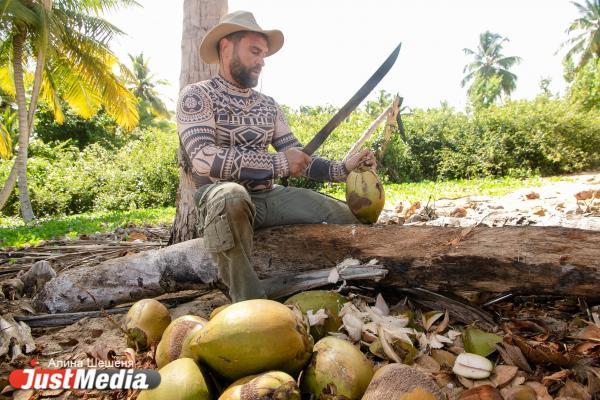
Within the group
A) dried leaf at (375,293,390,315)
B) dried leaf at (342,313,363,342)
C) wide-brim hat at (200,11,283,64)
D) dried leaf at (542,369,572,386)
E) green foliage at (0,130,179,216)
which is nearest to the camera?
dried leaf at (542,369,572,386)

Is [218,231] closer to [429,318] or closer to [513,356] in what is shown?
[429,318]

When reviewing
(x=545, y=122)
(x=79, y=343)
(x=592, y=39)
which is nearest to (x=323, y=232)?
(x=79, y=343)

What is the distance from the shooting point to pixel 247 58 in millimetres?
2732

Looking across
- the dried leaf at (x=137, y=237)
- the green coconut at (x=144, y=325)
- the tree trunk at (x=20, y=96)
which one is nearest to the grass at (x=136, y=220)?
the dried leaf at (x=137, y=237)

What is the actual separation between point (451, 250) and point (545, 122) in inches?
560

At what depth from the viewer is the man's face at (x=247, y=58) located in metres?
2.71

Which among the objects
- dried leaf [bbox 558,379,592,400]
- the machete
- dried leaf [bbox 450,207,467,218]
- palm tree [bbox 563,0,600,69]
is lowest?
dried leaf [bbox 558,379,592,400]

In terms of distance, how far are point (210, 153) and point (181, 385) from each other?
54.4 inches

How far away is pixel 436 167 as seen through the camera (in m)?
14.2

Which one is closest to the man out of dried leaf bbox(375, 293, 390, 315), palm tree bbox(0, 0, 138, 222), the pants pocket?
the pants pocket

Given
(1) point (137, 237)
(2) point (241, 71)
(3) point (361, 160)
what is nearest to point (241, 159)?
(2) point (241, 71)

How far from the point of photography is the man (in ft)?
6.96

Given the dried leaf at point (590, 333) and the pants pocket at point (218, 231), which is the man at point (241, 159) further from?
the dried leaf at point (590, 333)

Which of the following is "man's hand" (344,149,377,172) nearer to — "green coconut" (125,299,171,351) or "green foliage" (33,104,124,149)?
"green coconut" (125,299,171,351)
